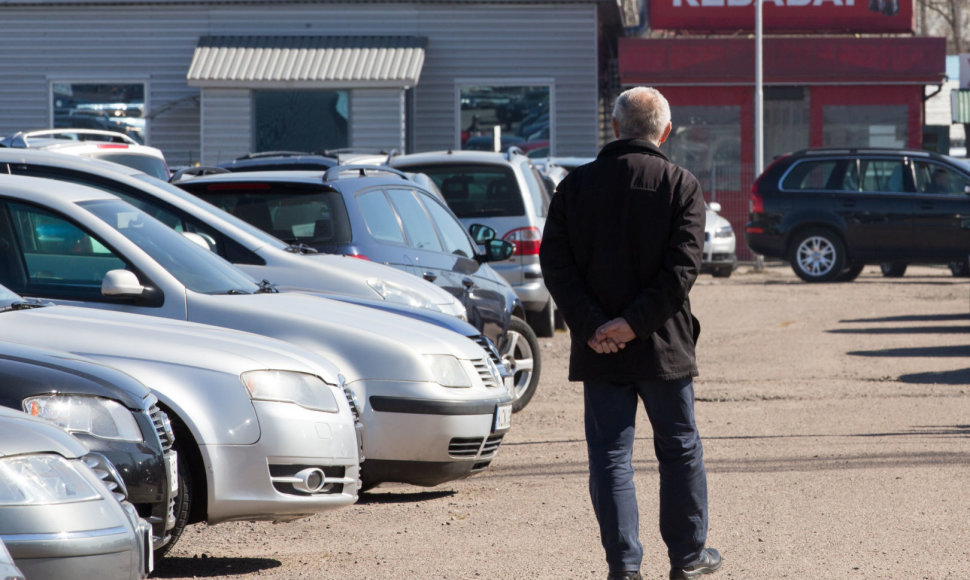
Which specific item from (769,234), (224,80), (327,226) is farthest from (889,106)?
(327,226)

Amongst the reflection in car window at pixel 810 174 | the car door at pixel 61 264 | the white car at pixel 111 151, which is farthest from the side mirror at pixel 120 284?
the reflection in car window at pixel 810 174

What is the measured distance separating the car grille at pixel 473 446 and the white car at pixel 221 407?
1.07m

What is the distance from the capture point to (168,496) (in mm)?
4766

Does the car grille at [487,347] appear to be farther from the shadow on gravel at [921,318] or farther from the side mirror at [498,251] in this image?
the shadow on gravel at [921,318]

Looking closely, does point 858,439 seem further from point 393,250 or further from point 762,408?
point 393,250

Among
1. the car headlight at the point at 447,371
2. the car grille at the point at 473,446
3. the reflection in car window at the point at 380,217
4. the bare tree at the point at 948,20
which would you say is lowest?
the car grille at the point at 473,446

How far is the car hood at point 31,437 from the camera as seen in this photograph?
351 centimetres

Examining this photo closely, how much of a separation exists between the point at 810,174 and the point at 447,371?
55.4 feet

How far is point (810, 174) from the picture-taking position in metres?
22.5

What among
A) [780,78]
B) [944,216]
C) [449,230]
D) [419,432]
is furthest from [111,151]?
[780,78]

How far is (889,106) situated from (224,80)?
12.7 meters

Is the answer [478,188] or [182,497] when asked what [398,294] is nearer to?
[182,497]

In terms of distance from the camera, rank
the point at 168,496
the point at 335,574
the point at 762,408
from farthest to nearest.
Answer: the point at 762,408 → the point at 335,574 → the point at 168,496

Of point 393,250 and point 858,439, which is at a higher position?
point 393,250
